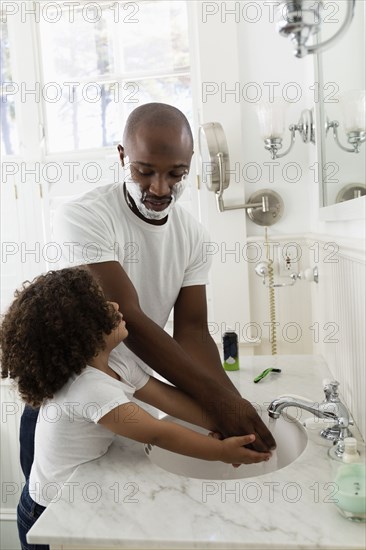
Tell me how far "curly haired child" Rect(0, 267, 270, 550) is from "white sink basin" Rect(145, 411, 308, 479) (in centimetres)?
13

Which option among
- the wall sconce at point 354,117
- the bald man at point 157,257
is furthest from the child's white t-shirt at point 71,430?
the wall sconce at point 354,117

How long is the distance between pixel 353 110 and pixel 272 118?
26.7 inches

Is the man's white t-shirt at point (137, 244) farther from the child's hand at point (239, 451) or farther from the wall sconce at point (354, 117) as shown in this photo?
the wall sconce at point (354, 117)

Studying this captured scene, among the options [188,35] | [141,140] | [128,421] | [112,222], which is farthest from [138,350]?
[188,35]

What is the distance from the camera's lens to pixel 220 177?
75.8 inches

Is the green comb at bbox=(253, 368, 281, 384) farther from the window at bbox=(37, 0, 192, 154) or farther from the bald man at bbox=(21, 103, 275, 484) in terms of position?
the window at bbox=(37, 0, 192, 154)

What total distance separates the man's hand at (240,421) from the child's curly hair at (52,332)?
0.87 ft

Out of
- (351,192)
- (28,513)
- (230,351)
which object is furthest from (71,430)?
(351,192)

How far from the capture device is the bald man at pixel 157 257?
1.16 m

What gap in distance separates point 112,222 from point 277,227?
33.9 inches

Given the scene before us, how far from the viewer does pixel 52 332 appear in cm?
108

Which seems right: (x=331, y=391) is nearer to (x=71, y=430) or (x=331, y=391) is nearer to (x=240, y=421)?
(x=240, y=421)

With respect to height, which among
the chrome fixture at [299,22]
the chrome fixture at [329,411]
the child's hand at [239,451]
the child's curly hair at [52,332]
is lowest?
the child's hand at [239,451]

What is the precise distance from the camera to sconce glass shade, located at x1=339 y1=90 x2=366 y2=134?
3.69 ft
